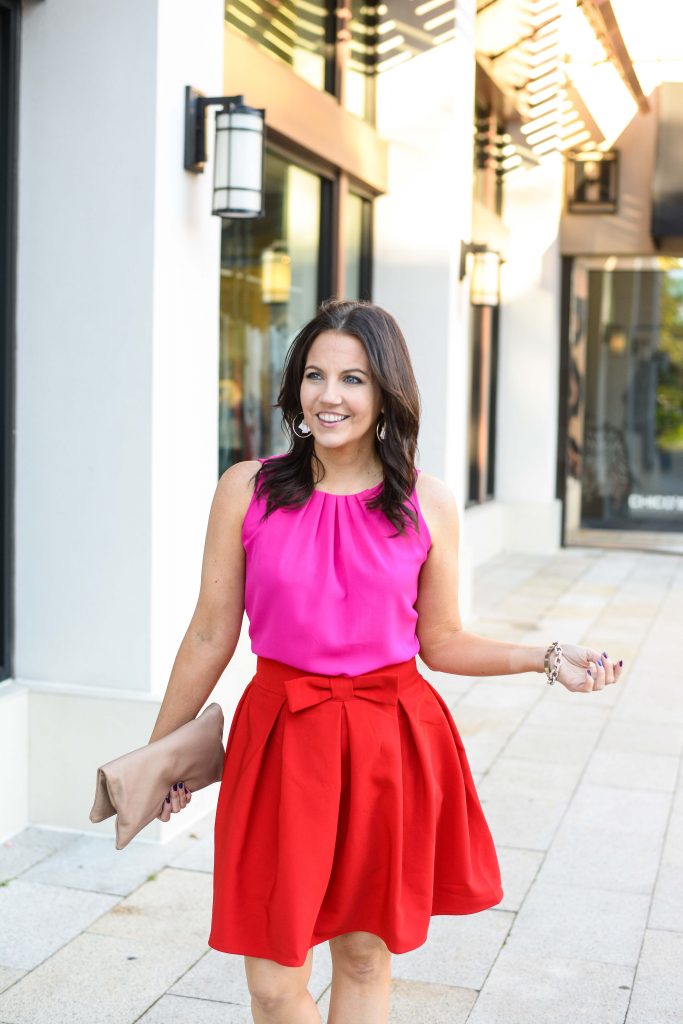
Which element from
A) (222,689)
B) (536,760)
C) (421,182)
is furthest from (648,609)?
(222,689)

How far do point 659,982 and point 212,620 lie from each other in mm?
1803

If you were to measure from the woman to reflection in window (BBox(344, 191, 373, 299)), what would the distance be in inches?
219

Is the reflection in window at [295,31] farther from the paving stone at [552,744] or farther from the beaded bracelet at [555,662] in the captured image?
the beaded bracelet at [555,662]

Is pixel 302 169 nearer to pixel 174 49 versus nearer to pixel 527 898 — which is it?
pixel 174 49

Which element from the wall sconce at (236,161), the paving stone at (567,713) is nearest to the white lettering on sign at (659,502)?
the paving stone at (567,713)

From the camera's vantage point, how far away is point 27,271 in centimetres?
429

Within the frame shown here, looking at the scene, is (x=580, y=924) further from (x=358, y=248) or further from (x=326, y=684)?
(x=358, y=248)

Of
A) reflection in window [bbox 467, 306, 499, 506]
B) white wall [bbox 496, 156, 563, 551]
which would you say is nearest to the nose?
reflection in window [bbox 467, 306, 499, 506]

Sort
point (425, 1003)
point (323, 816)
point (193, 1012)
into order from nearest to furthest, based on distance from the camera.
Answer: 1. point (323, 816)
2. point (193, 1012)
3. point (425, 1003)

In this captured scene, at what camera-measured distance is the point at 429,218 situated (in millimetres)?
7965

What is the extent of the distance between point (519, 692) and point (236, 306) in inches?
101

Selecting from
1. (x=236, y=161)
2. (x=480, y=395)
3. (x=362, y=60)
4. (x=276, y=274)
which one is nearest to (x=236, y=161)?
(x=236, y=161)

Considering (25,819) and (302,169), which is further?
(302,169)

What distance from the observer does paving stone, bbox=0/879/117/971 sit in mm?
3463
